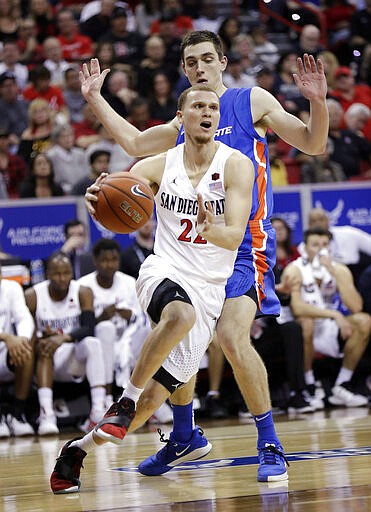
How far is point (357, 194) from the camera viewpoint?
34.0ft

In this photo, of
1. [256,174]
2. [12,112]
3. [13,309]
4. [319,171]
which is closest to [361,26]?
[319,171]

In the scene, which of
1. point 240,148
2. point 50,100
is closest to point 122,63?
point 50,100

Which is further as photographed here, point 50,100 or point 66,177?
point 50,100

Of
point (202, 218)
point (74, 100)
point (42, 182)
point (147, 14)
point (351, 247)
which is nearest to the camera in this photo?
point (202, 218)

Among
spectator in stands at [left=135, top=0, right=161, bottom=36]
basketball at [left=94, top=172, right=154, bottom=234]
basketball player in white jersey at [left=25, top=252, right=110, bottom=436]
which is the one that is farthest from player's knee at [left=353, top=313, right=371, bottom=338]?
spectator in stands at [left=135, top=0, right=161, bottom=36]

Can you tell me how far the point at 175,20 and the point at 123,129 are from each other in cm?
876

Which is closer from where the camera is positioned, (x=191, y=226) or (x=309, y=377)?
(x=191, y=226)

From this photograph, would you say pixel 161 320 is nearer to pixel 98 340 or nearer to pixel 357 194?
pixel 98 340

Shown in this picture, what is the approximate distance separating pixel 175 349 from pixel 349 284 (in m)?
4.92

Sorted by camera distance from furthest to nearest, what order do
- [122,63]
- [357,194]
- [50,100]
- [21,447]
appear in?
[122,63], [50,100], [357,194], [21,447]

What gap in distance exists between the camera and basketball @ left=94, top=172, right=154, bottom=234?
494 cm

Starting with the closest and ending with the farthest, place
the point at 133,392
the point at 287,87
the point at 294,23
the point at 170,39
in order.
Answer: the point at 133,392 < the point at 287,87 < the point at 170,39 < the point at 294,23

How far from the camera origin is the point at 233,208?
16.2 ft

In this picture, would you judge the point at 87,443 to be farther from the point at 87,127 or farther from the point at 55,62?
the point at 55,62
